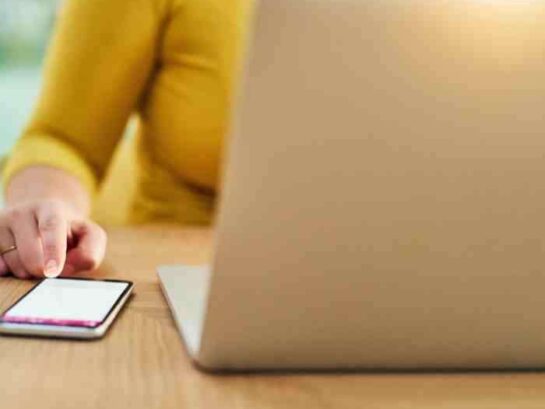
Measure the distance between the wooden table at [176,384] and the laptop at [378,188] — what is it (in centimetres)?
2

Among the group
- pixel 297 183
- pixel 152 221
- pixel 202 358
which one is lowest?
pixel 152 221

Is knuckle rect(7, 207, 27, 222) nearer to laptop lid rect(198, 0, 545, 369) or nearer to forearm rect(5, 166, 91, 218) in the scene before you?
forearm rect(5, 166, 91, 218)

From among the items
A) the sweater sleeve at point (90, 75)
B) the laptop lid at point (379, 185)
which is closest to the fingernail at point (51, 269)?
the laptop lid at point (379, 185)

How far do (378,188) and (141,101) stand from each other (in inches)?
32.8

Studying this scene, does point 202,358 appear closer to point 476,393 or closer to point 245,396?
point 245,396

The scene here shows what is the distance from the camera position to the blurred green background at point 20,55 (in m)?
2.03

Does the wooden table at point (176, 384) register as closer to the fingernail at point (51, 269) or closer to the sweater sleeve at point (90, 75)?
the fingernail at point (51, 269)

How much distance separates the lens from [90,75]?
1139 mm

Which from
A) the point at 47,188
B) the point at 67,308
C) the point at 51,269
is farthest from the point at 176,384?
the point at 47,188

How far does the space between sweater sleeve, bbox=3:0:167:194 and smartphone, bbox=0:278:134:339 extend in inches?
16.6

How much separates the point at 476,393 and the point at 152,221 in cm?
83

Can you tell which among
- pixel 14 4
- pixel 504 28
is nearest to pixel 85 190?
pixel 504 28

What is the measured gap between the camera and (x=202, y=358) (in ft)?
1.68

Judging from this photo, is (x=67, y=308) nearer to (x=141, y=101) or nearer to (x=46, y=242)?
(x=46, y=242)
